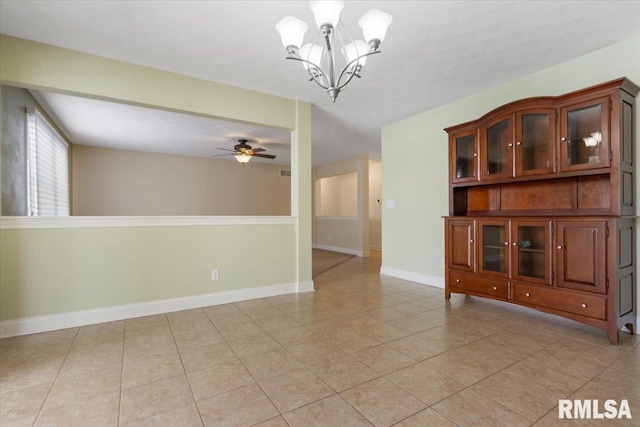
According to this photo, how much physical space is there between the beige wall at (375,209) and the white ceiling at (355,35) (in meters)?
5.31

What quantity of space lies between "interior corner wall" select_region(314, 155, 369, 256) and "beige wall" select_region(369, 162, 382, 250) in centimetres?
114

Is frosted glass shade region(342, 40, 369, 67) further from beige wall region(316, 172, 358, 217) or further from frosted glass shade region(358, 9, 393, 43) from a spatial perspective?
beige wall region(316, 172, 358, 217)

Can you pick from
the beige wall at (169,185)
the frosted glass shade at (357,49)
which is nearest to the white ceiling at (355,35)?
the frosted glass shade at (357,49)

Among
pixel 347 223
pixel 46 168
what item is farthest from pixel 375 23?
pixel 347 223

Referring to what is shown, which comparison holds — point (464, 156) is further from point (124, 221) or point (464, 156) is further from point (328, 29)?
point (124, 221)

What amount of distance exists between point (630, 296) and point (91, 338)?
448 centimetres

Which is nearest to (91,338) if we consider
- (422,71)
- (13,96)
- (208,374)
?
(208,374)

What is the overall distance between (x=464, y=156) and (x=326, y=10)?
8.23 ft

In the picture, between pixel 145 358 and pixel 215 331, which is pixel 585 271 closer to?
pixel 215 331

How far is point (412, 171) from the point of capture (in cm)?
450

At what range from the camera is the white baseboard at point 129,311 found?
2541 mm

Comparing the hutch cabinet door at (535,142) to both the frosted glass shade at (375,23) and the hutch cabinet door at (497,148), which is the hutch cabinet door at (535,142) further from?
the frosted glass shade at (375,23)

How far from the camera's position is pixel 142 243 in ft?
9.99

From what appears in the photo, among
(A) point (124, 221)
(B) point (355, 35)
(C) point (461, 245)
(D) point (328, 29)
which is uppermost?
(B) point (355, 35)
